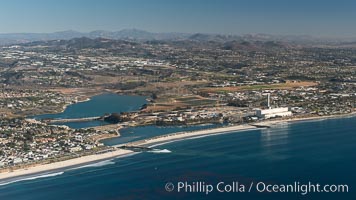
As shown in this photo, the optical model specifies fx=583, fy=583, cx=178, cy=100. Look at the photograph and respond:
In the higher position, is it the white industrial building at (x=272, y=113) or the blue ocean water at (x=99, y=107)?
the white industrial building at (x=272, y=113)

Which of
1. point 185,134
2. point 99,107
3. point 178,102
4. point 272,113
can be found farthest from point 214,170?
point 99,107

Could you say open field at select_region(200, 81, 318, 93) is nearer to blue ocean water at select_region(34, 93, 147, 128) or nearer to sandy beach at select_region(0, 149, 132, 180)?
blue ocean water at select_region(34, 93, 147, 128)

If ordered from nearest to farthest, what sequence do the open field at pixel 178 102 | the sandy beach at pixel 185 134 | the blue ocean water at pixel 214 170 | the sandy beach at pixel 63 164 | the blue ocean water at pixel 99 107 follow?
the blue ocean water at pixel 214 170 < the sandy beach at pixel 63 164 < the sandy beach at pixel 185 134 < the blue ocean water at pixel 99 107 < the open field at pixel 178 102

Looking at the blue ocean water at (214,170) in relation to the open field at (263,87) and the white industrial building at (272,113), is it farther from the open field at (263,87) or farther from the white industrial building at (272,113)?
the open field at (263,87)

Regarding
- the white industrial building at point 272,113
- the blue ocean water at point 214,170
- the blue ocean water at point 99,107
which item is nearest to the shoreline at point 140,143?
the blue ocean water at point 214,170

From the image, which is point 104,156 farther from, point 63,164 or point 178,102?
point 178,102

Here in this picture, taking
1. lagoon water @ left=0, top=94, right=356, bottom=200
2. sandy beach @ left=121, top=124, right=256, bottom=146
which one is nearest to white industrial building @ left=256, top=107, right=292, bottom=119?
sandy beach @ left=121, top=124, right=256, bottom=146
